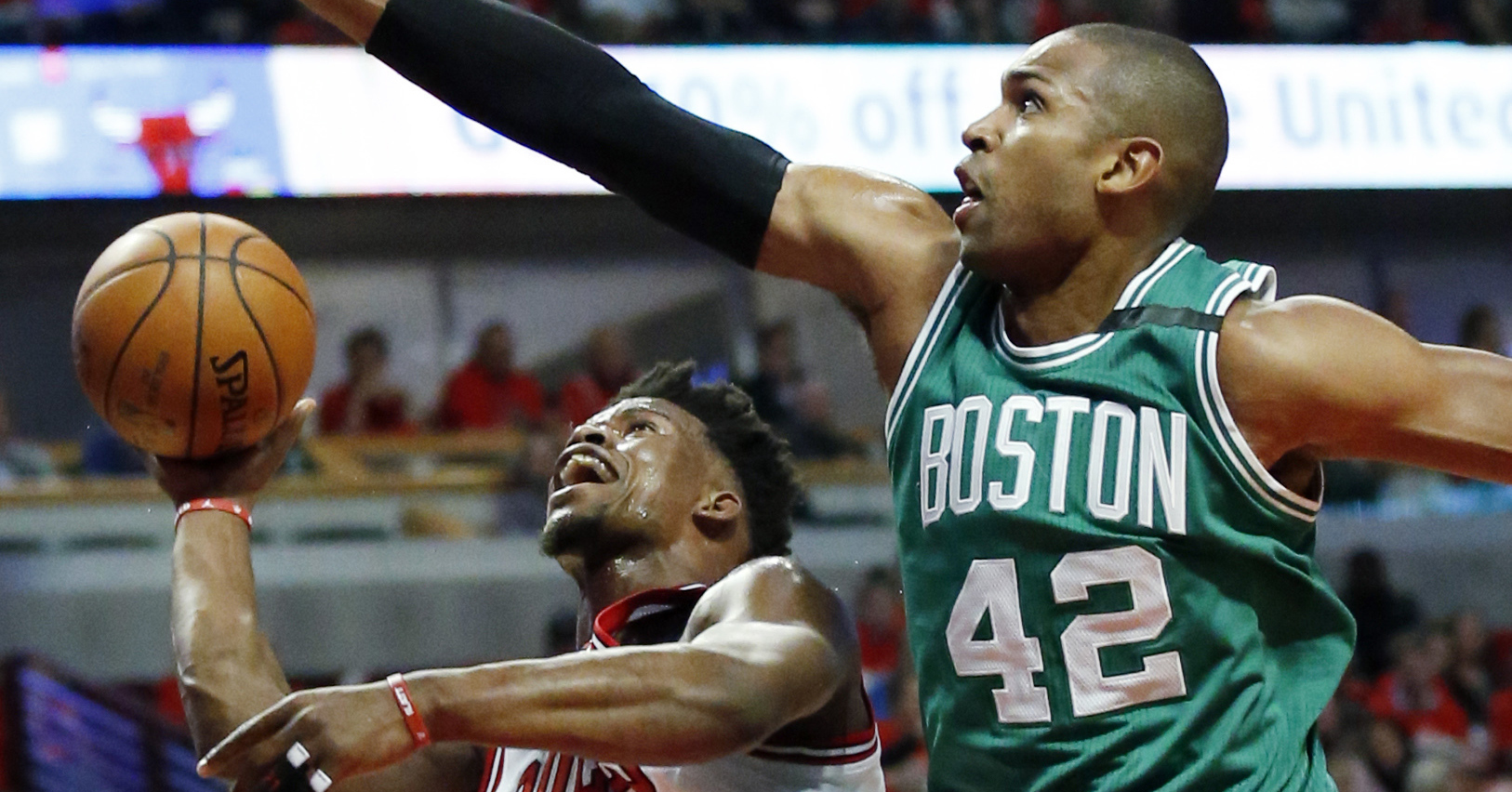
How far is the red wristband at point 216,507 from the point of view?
3.26 m

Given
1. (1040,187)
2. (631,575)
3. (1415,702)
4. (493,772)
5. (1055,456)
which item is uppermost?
(1040,187)

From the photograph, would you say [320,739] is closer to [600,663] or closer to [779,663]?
[600,663]

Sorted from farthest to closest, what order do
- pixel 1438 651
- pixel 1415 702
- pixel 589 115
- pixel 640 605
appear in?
pixel 1438 651 < pixel 1415 702 < pixel 640 605 < pixel 589 115

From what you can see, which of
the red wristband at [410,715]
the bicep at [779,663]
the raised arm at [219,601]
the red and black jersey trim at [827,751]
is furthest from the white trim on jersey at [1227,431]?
the raised arm at [219,601]

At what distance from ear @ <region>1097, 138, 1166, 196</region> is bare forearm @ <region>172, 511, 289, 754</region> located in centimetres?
158

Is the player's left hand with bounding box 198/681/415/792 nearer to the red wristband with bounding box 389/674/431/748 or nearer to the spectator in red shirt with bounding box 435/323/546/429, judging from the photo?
the red wristband with bounding box 389/674/431/748

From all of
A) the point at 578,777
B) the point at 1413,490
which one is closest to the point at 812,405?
the point at 1413,490

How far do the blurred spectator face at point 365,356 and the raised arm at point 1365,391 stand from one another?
28.2 ft

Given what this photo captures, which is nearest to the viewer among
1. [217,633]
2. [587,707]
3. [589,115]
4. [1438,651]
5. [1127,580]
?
[587,707]

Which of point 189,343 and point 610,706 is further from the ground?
point 189,343

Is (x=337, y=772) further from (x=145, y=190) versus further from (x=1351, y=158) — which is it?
(x=1351, y=158)

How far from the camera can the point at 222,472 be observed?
10.8 feet

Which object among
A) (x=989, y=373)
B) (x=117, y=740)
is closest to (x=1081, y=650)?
(x=989, y=373)

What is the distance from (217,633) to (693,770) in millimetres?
848
